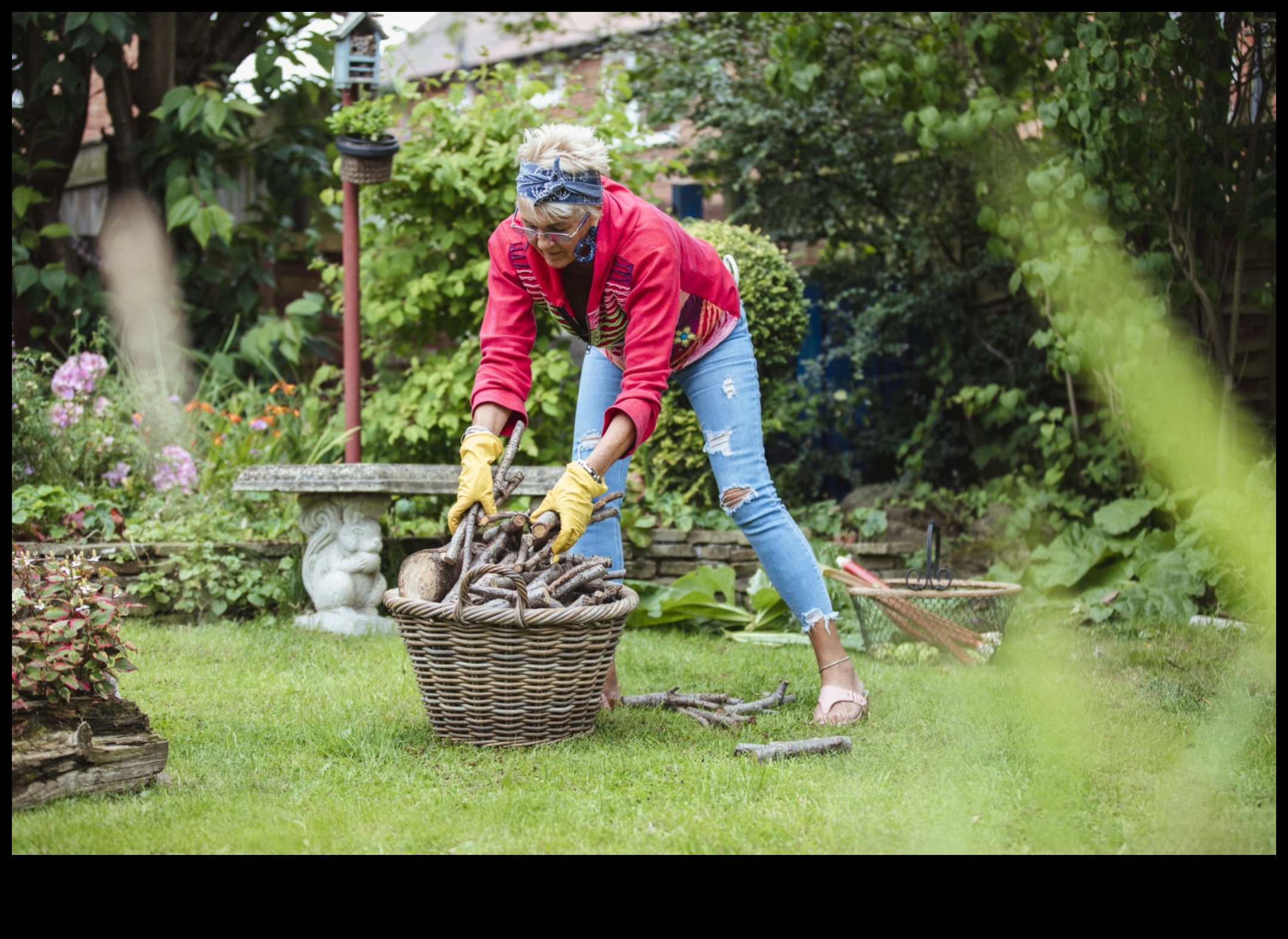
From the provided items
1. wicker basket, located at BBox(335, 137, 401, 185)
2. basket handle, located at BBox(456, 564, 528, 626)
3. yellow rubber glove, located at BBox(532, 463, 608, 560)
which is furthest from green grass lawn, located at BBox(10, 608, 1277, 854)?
wicker basket, located at BBox(335, 137, 401, 185)

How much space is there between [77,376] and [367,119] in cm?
162

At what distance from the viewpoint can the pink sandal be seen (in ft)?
9.02

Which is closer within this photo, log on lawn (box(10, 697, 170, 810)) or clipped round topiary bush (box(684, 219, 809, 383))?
log on lawn (box(10, 697, 170, 810))

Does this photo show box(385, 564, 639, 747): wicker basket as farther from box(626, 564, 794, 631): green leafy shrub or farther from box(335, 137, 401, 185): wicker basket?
box(335, 137, 401, 185): wicker basket

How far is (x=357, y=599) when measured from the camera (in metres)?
4.03

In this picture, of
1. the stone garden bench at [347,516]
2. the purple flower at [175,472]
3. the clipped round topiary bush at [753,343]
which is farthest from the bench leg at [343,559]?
the clipped round topiary bush at [753,343]

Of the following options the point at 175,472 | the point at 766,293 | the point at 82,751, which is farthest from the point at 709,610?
the point at 82,751

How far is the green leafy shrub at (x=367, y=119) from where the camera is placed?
15.2 feet

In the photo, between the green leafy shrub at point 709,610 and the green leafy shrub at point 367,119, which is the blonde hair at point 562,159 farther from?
the green leafy shrub at point 367,119

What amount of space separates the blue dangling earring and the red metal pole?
2.43 m

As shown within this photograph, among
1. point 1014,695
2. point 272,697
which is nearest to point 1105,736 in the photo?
point 1014,695

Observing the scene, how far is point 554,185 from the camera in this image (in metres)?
2.40

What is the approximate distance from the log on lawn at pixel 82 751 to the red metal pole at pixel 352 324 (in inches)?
104
